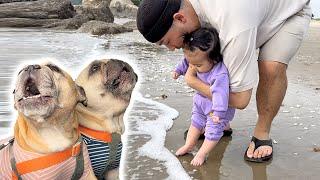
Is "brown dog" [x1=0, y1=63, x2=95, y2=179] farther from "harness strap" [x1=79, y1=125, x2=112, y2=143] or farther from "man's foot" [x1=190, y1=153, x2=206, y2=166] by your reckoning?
"man's foot" [x1=190, y1=153, x2=206, y2=166]

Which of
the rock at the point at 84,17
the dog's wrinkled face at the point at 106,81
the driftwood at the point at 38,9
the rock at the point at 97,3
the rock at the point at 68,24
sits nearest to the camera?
the dog's wrinkled face at the point at 106,81

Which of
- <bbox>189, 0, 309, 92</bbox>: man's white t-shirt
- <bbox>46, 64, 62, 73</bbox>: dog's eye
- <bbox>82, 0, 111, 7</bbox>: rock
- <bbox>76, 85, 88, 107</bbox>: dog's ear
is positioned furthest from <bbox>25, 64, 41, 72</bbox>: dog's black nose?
<bbox>82, 0, 111, 7</bbox>: rock

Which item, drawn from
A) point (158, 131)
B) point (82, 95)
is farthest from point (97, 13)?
point (82, 95)

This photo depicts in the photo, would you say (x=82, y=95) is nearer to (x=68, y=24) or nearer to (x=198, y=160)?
(x=198, y=160)

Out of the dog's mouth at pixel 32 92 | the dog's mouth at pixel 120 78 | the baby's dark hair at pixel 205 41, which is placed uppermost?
the dog's mouth at pixel 32 92

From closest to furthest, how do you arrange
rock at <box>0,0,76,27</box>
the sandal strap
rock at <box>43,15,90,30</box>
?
the sandal strap, rock at <box>43,15,90,30</box>, rock at <box>0,0,76,27</box>

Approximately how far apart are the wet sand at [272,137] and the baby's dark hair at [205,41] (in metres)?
0.87

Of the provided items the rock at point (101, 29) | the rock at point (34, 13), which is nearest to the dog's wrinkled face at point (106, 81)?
the rock at point (101, 29)

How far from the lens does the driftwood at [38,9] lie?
20094mm

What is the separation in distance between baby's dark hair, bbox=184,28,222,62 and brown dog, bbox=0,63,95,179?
1.20 metres

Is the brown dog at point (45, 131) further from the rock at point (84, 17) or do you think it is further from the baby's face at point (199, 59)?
the rock at point (84, 17)

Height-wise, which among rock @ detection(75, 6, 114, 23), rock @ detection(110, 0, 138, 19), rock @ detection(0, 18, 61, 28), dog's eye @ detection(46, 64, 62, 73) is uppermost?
dog's eye @ detection(46, 64, 62, 73)

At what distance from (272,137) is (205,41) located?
133cm

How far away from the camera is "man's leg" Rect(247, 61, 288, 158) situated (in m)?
4.07
